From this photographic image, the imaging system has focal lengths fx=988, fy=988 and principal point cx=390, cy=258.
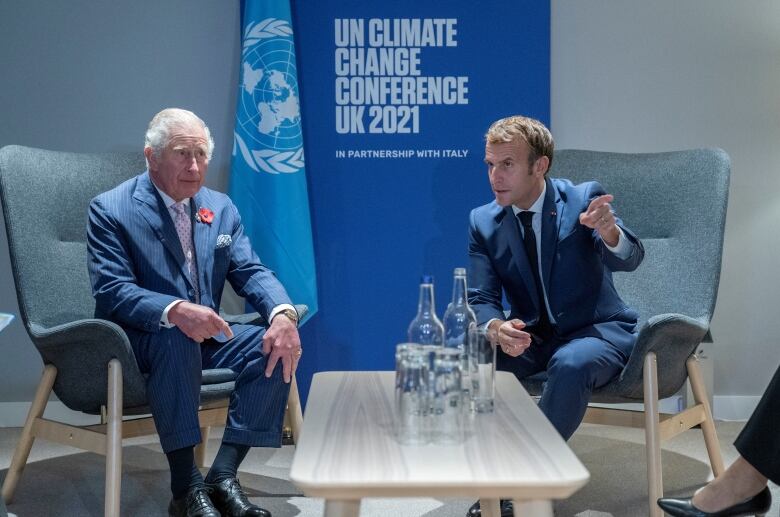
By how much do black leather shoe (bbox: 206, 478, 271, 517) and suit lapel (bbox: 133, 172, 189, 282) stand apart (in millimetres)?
737

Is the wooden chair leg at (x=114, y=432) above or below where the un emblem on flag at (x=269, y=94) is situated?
below

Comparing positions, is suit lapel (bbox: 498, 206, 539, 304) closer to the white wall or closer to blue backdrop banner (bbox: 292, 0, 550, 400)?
blue backdrop banner (bbox: 292, 0, 550, 400)

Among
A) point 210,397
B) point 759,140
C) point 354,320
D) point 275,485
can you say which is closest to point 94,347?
point 210,397

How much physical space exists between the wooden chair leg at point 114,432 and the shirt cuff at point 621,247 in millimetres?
1660

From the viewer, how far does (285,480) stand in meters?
3.81

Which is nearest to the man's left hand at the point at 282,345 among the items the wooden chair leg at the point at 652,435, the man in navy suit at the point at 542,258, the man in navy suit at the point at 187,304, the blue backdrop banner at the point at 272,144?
the man in navy suit at the point at 187,304

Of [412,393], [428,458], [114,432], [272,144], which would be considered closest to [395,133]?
[272,144]

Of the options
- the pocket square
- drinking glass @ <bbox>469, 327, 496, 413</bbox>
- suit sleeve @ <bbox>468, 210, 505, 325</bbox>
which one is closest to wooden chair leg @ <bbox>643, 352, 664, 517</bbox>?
suit sleeve @ <bbox>468, 210, 505, 325</bbox>

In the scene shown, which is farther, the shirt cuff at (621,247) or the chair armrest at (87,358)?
the shirt cuff at (621,247)

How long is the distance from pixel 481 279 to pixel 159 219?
3.83 ft

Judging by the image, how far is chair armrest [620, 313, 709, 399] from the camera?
10.3 ft

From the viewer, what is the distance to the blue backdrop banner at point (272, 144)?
4.32 metres

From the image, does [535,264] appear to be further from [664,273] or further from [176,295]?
[176,295]

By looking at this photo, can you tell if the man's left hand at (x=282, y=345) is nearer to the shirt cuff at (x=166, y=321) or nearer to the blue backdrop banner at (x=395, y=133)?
the shirt cuff at (x=166, y=321)
